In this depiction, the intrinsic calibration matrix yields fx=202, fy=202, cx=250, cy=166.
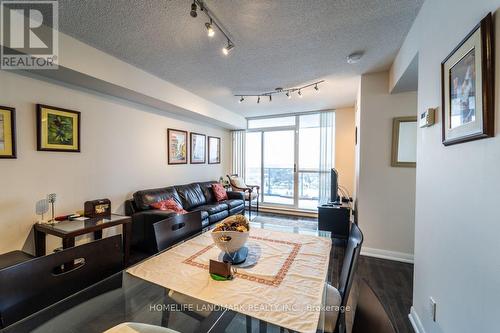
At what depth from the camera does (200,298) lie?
88 centimetres

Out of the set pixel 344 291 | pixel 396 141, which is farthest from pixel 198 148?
pixel 344 291

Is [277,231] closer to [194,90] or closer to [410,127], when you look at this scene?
[410,127]

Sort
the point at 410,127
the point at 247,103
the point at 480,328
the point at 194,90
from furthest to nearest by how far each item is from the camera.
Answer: the point at 247,103
the point at 194,90
the point at 410,127
the point at 480,328

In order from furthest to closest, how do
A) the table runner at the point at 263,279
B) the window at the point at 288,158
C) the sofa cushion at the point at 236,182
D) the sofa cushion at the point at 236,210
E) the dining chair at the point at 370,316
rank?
the sofa cushion at the point at 236,182 → the window at the point at 288,158 → the sofa cushion at the point at 236,210 → the table runner at the point at 263,279 → the dining chair at the point at 370,316

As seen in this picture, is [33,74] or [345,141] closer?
[33,74]

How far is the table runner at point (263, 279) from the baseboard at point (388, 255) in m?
1.80

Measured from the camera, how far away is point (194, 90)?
356 centimetres

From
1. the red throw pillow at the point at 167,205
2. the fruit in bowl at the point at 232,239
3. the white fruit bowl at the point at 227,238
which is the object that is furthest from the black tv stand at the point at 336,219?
the white fruit bowl at the point at 227,238

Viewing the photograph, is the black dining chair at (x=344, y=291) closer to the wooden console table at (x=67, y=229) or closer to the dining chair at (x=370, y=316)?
the dining chair at (x=370, y=316)

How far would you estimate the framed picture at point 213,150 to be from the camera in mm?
5000

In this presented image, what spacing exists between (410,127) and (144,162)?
3.90 metres

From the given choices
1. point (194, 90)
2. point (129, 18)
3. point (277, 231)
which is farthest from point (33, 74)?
point (277, 231)

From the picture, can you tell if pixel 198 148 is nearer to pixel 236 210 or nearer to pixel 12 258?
pixel 236 210

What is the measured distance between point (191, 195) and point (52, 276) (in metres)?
2.97
